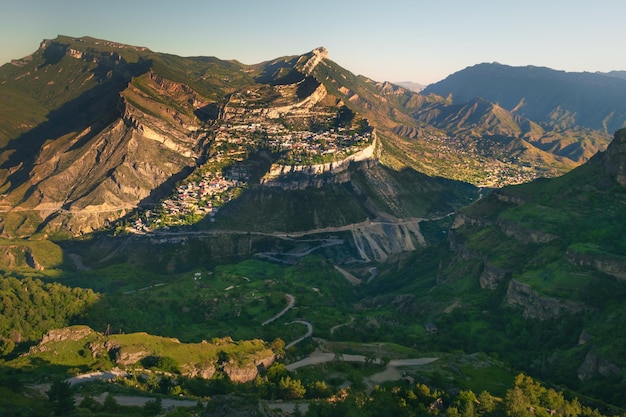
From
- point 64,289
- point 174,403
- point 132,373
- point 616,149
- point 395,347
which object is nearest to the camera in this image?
point 174,403

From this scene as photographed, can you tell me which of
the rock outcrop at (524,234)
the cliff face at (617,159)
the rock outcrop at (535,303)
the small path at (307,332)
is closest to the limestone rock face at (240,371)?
the small path at (307,332)

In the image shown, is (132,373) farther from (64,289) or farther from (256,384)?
(64,289)

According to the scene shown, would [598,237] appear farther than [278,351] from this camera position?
Yes

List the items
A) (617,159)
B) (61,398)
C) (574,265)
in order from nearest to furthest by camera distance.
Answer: (61,398)
(574,265)
(617,159)

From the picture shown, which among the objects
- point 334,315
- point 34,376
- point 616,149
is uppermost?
point 616,149

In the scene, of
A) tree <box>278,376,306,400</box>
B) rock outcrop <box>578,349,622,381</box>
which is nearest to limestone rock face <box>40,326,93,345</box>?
tree <box>278,376,306,400</box>

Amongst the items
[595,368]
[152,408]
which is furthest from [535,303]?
[152,408]

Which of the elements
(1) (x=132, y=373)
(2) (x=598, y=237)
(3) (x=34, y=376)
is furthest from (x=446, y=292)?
(3) (x=34, y=376)

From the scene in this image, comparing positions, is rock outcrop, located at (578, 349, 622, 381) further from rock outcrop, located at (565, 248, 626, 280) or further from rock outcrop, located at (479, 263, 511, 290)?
rock outcrop, located at (479, 263, 511, 290)

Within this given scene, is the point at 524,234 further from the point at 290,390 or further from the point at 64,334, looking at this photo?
the point at 64,334
